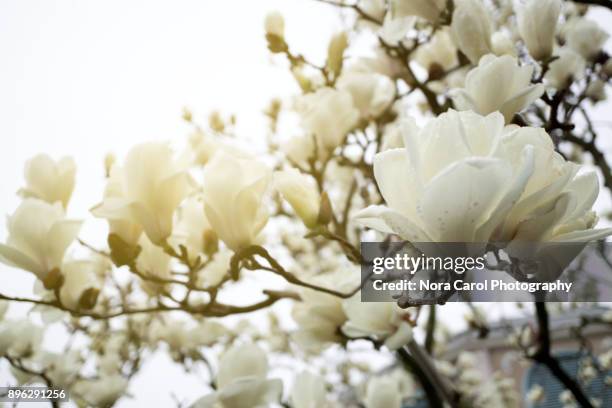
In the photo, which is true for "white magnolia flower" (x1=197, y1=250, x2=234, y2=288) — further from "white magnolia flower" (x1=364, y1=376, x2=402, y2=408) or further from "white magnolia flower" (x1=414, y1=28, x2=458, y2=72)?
"white magnolia flower" (x1=414, y1=28, x2=458, y2=72)

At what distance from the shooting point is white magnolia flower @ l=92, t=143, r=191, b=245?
57 cm

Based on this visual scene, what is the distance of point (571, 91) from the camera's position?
94 centimetres

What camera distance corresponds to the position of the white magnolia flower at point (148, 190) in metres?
0.57

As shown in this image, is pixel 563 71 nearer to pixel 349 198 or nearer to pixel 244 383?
pixel 349 198

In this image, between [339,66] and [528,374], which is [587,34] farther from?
[528,374]

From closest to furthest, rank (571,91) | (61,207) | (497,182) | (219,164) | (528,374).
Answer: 1. (497,182)
2. (219,164)
3. (61,207)
4. (571,91)
5. (528,374)

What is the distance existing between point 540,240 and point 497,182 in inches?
3.7

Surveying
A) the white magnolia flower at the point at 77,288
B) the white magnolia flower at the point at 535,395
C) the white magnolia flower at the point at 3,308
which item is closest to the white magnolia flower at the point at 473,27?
the white magnolia flower at the point at 77,288

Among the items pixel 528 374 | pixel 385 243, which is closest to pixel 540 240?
pixel 385 243

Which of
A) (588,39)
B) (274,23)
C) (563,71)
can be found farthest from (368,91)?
(588,39)

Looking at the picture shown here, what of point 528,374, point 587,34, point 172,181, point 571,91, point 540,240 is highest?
point 587,34

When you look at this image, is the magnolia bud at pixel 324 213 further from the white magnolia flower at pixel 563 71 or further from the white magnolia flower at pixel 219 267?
the white magnolia flower at pixel 563 71

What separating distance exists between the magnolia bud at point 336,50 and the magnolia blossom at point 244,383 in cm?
56

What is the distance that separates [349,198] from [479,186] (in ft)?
2.81
